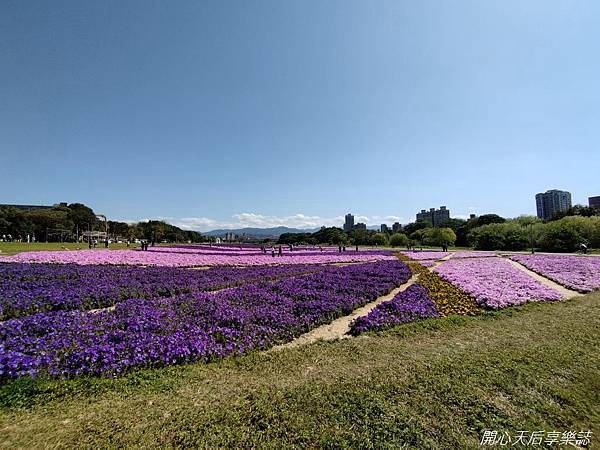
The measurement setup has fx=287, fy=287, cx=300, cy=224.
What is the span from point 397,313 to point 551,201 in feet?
467

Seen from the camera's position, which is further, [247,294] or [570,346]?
[247,294]

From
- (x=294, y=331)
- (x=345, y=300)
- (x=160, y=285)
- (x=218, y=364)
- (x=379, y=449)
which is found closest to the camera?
(x=379, y=449)

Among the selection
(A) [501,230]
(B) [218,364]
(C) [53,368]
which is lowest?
(B) [218,364]

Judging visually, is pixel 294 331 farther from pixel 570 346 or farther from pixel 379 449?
pixel 570 346

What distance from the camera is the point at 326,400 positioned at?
4.16 meters

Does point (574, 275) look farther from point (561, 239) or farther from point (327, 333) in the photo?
point (561, 239)

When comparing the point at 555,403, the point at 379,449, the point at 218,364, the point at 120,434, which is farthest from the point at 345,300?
the point at 120,434

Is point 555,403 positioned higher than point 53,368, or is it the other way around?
point 53,368

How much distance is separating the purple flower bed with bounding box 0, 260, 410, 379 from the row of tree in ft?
206

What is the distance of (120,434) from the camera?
11.1 feet

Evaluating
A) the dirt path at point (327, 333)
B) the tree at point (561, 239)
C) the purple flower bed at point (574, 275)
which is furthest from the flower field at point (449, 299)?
the tree at point (561, 239)

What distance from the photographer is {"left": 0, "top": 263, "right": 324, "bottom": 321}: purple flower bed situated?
9.03m

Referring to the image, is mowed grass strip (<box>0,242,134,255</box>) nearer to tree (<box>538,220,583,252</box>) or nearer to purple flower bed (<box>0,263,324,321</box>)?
purple flower bed (<box>0,263,324,321</box>)

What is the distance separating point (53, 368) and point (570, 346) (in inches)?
400
